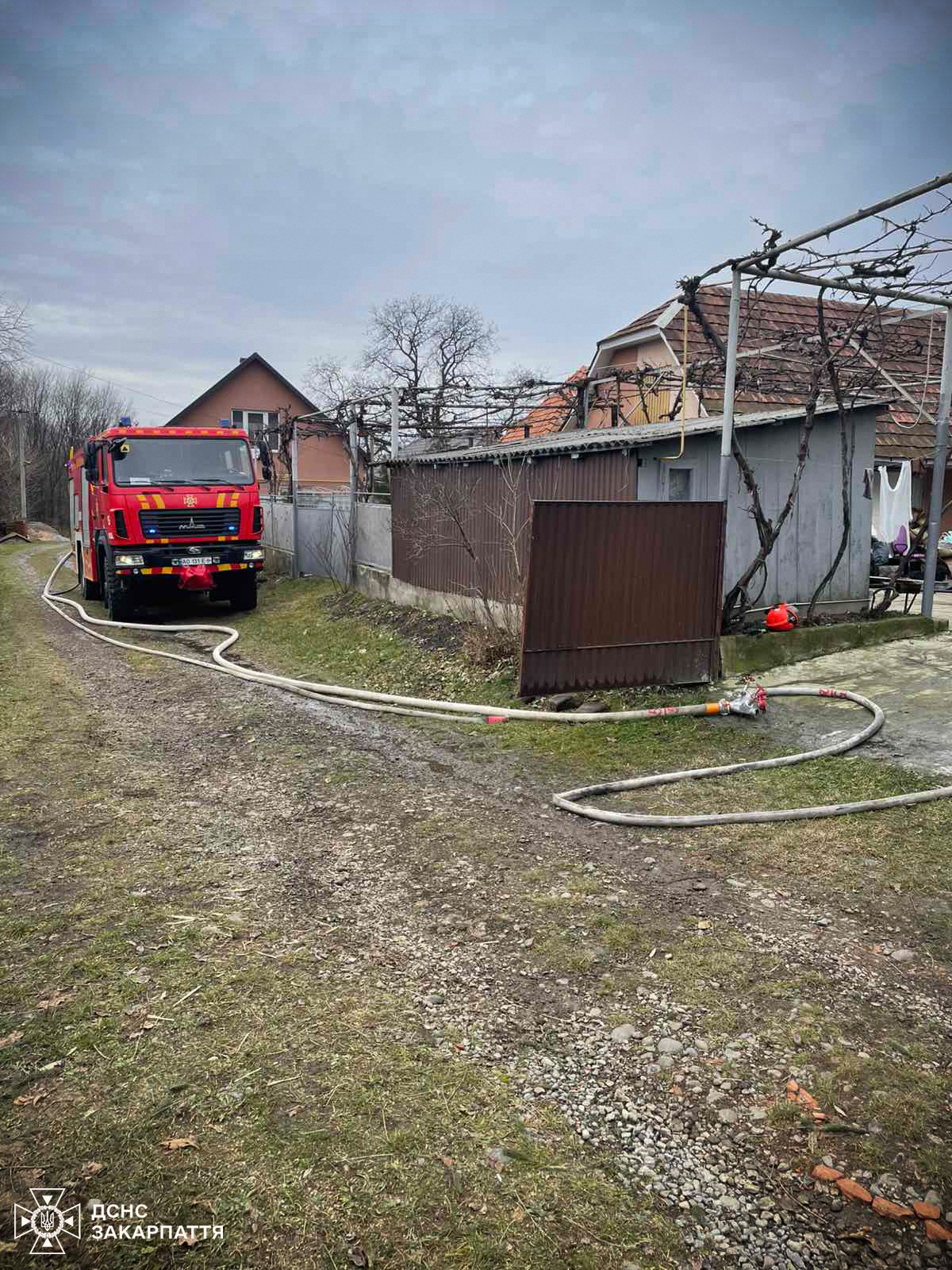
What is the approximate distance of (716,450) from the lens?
9.57 metres

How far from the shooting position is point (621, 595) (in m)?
8.01

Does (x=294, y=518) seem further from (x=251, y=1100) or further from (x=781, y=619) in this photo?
(x=251, y=1100)

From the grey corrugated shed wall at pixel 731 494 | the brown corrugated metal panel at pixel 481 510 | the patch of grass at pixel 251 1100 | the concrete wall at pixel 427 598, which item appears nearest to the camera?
the patch of grass at pixel 251 1100

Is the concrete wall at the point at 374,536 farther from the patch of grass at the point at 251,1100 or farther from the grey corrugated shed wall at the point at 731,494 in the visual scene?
the patch of grass at the point at 251,1100

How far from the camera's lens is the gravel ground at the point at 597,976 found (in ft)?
8.03

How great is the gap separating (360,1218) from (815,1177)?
128cm

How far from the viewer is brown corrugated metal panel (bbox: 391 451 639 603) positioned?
9.85 m

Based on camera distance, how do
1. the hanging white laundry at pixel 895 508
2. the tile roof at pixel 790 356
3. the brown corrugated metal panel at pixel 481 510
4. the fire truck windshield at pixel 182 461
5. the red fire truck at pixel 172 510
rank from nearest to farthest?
the brown corrugated metal panel at pixel 481 510 → the hanging white laundry at pixel 895 508 → the red fire truck at pixel 172 510 → the fire truck windshield at pixel 182 461 → the tile roof at pixel 790 356

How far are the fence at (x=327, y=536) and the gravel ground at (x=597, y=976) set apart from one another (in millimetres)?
8926

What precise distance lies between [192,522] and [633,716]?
8275 mm

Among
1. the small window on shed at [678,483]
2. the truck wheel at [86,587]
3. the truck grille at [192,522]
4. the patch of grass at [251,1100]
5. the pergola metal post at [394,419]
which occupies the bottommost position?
the patch of grass at [251,1100]

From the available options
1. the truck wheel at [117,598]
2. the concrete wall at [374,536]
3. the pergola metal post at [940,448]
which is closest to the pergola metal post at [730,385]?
the pergola metal post at [940,448]

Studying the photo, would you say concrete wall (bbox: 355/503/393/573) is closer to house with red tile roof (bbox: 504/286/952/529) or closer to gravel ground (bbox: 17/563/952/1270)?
house with red tile roof (bbox: 504/286/952/529)

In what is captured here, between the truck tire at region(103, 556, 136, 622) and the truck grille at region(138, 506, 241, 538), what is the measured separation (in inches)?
35.0
